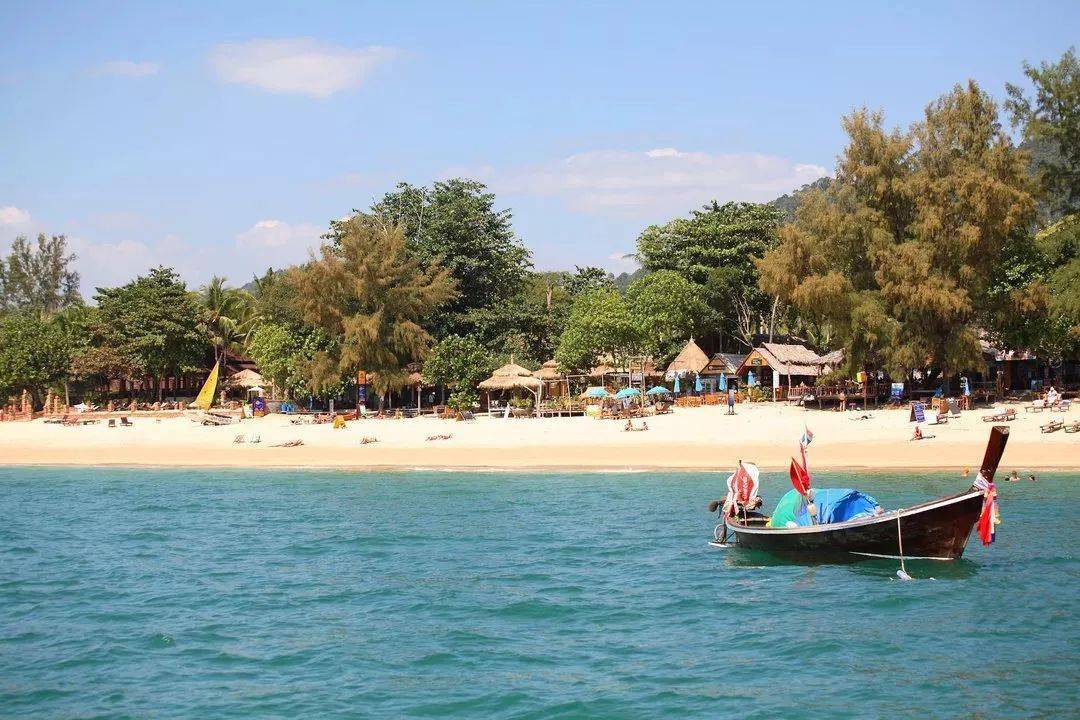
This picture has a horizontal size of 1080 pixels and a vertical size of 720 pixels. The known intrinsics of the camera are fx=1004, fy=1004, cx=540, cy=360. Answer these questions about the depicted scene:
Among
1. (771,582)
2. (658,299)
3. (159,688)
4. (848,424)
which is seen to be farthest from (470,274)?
(159,688)

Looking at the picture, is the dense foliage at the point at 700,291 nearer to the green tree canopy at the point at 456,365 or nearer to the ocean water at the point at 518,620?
the green tree canopy at the point at 456,365

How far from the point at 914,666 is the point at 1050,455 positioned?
70.1 feet

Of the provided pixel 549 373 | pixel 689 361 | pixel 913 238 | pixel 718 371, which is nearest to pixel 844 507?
pixel 913 238

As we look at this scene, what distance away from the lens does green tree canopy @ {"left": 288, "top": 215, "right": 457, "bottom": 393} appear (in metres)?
48.7

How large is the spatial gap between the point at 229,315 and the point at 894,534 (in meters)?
58.1

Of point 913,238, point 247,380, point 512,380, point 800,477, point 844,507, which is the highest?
point 913,238

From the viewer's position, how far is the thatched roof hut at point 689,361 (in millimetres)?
50625

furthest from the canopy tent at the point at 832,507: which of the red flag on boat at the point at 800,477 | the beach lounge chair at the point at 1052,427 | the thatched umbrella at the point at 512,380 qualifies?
the thatched umbrella at the point at 512,380

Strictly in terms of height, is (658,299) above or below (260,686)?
above

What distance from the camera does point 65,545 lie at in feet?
76.8

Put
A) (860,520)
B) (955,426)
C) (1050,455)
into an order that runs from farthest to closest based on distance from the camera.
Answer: (955,426)
(1050,455)
(860,520)

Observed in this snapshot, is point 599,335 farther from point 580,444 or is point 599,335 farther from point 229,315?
point 229,315

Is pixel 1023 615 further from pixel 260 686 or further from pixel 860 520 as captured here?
pixel 260 686

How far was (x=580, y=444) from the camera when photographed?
125ft
